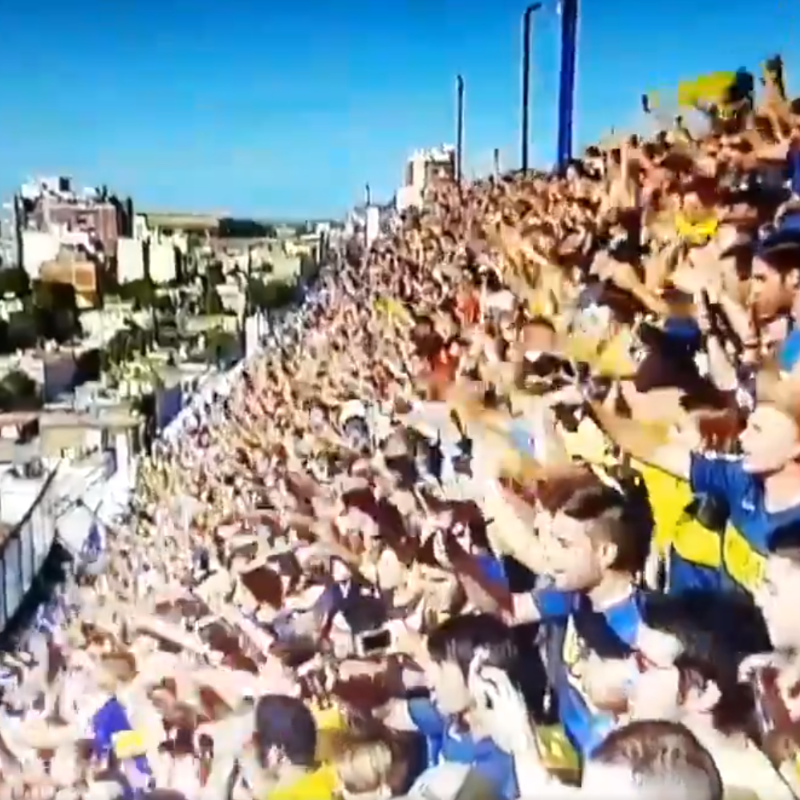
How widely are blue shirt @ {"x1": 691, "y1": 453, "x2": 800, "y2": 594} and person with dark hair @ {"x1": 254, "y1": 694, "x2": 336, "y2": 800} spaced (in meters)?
0.60

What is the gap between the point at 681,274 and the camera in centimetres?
157

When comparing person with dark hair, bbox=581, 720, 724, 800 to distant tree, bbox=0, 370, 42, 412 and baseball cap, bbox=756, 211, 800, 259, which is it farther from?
distant tree, bbox=0, 370, 42, 412

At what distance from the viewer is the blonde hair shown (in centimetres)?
163

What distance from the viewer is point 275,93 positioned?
2.49 metres

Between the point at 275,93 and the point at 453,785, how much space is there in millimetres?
1417

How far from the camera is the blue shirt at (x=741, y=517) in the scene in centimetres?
136

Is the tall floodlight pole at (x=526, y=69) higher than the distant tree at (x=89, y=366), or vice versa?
the tall floodlight pole at (x=526, y=69)

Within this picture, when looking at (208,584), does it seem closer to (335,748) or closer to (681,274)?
(335,748)

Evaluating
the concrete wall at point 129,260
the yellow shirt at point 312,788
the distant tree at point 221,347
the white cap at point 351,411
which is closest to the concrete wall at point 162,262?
the concrete wall at point 129,260

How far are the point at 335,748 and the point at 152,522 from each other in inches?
40.1

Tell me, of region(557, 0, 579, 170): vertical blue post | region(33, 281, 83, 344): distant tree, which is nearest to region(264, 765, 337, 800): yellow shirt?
region(557, 0, 579, 170): vertical blue post

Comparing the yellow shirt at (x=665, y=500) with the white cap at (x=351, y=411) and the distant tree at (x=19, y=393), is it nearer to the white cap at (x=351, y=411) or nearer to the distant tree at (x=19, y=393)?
the white cap at (x=351, y=411)

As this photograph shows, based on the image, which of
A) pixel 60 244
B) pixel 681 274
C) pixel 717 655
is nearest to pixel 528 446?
pixel 681 274

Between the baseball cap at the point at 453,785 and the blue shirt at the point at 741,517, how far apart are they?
0.37 metres
